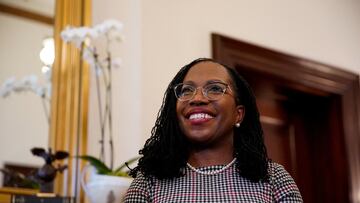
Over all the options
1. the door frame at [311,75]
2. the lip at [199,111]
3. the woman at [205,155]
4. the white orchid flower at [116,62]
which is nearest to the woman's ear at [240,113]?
the woman at [205,155]

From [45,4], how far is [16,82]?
307 millimetres

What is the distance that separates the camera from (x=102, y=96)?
221 centimetres

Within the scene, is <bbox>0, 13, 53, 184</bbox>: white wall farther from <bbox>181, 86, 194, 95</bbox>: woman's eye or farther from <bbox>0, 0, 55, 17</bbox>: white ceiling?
<bbox>181, 86, 194, 95</bbox>: woman's eye

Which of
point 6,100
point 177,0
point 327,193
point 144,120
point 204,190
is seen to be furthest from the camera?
point 327,193

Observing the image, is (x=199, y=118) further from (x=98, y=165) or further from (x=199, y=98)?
(x=98, y=165)

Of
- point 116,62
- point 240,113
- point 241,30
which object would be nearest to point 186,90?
point 240,113

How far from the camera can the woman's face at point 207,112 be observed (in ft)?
4.37

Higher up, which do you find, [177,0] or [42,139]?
[177,0]

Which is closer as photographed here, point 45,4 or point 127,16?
point 45,4

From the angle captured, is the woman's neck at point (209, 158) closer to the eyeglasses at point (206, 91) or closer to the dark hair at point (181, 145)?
the dark hair at point (181, 145)

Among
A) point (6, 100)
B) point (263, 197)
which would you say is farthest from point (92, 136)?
point (263, 197)

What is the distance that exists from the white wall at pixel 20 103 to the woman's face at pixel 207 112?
829 millimetres

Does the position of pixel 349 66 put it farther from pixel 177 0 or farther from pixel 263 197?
pixel 263 197

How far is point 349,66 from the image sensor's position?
330cm
